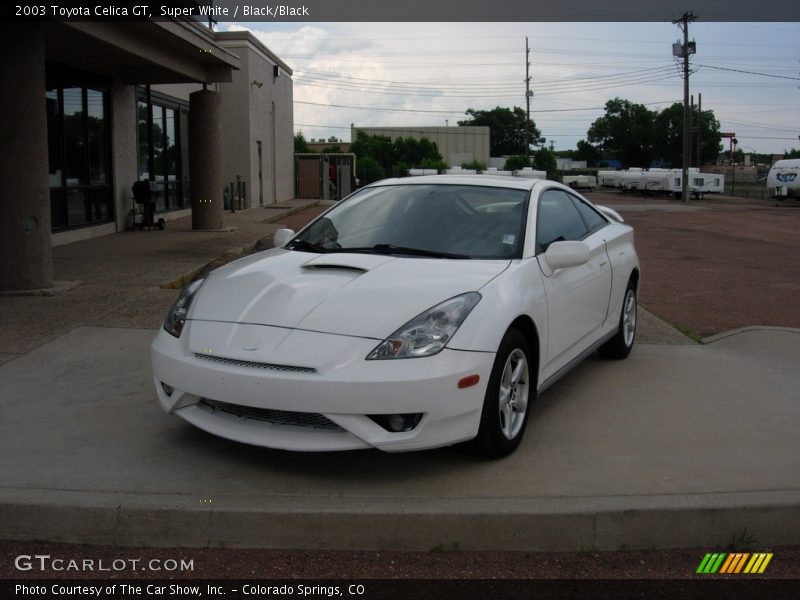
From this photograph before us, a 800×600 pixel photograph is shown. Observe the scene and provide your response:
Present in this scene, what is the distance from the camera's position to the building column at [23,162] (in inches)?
347

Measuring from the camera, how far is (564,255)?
4875 millimetres

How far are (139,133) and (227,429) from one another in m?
16.7

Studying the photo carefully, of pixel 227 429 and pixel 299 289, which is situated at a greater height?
pixel 299 289

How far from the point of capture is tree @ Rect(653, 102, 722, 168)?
104562 mm

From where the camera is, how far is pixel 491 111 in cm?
13338

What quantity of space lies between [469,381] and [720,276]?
32.7 feet

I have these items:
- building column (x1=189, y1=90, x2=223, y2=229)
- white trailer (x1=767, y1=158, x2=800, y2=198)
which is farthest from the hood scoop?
white trailer (x1=767, y1=158, x2=800, y2=198)

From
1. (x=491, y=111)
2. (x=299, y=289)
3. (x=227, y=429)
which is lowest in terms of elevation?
(x=227, y=429)

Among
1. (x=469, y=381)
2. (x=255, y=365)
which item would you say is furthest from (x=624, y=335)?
(x=255, y=365)

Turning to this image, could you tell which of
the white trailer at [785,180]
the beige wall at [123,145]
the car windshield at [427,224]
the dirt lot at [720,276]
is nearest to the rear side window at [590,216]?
the car windshield at [427,224]

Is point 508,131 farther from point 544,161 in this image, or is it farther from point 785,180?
point 785,180

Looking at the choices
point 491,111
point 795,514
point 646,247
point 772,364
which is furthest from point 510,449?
point 491,111

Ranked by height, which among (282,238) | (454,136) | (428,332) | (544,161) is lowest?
(428,332)
